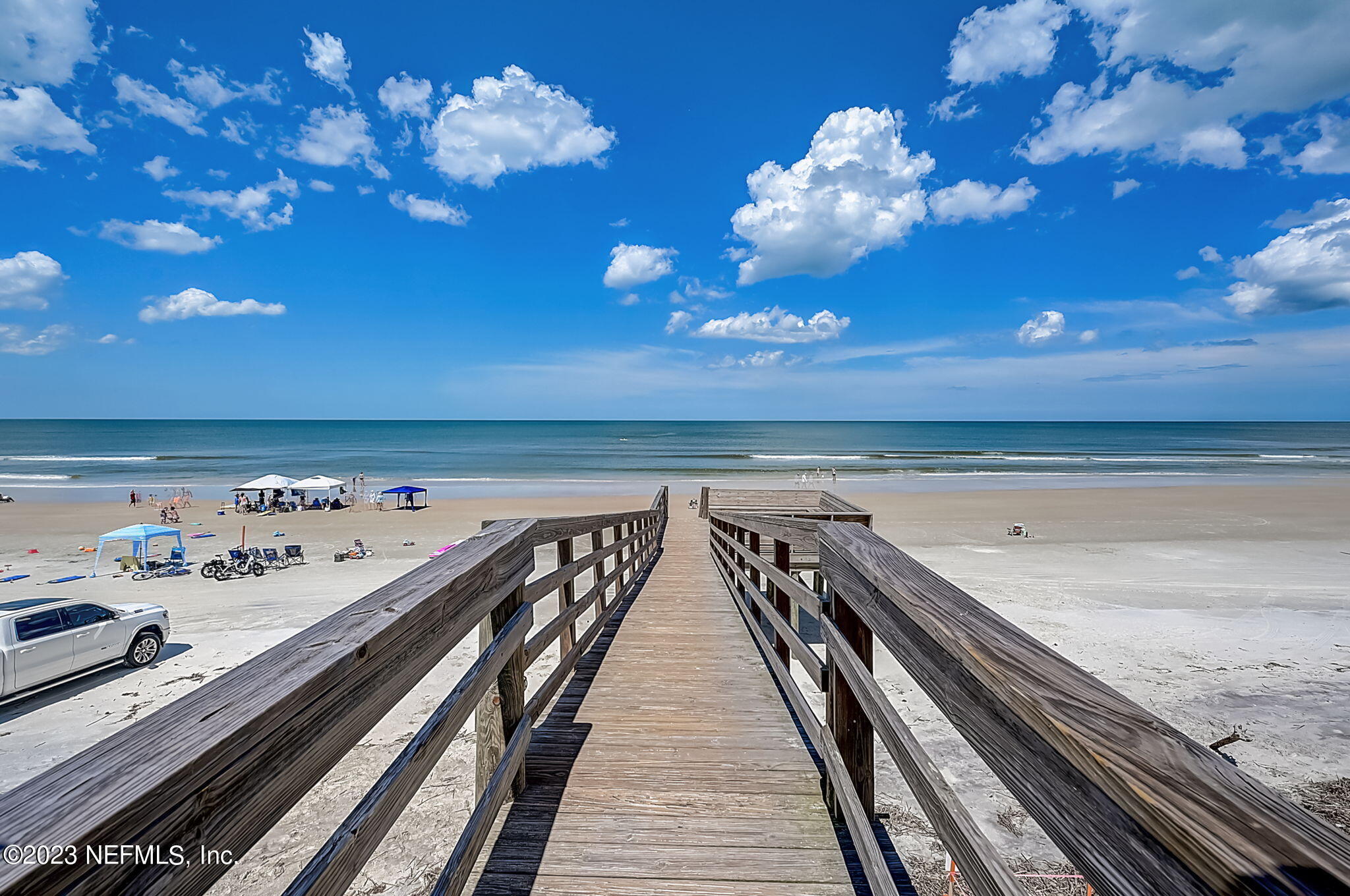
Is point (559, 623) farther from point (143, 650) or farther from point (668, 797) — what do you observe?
point (143, 650)

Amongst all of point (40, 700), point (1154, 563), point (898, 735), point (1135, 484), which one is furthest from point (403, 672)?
point (1135, 484)

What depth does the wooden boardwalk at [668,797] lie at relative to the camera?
6.83ft

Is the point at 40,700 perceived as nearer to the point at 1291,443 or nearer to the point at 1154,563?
the point at 1154,563

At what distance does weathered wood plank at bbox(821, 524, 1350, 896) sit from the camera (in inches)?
24.4

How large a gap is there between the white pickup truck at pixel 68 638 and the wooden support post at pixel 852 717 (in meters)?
9.36

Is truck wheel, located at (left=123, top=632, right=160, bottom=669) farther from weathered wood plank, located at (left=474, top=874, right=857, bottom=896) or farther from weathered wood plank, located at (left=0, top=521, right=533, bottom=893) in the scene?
weathered wood plank, located at (left=0, top=521, right=533, bottom=893)

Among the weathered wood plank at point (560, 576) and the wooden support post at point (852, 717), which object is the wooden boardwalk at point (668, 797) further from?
the weathered wood plank at point (560, 576)

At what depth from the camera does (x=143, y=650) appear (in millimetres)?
8391

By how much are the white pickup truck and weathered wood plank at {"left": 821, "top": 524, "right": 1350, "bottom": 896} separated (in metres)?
9.95

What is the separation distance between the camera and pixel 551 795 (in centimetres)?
253

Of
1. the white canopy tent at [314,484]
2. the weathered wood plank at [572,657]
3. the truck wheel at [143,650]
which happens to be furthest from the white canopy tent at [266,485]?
the weathered wood plank at [572,657]

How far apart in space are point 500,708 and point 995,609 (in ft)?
35.2

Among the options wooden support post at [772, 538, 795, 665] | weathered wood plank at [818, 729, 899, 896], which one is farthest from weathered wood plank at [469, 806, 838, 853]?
wooden support post at [772, 538, 795, 665]

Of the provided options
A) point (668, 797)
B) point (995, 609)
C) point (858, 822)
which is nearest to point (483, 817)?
point (668, 797)
